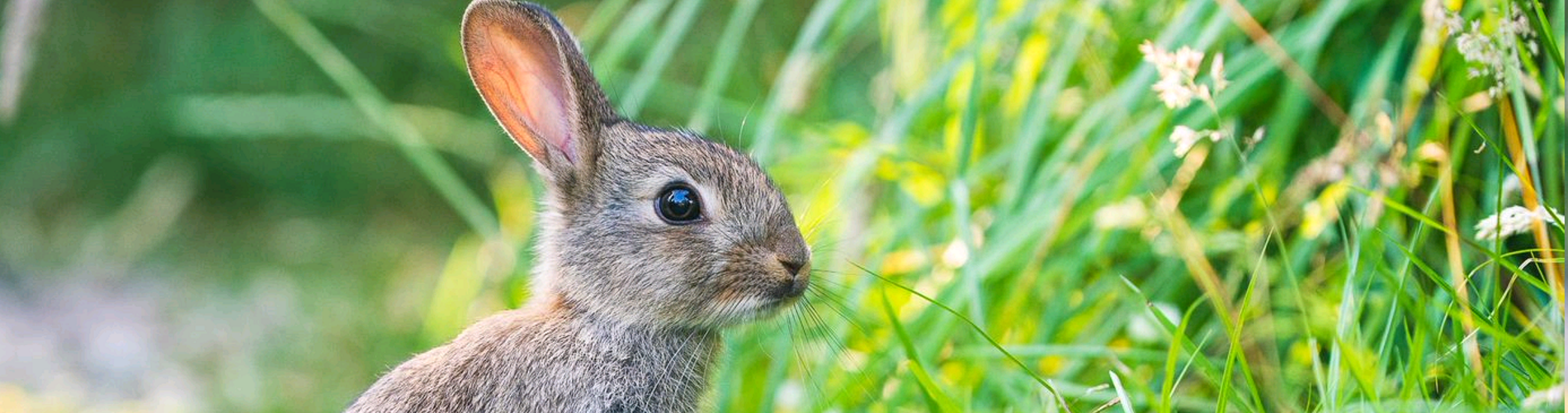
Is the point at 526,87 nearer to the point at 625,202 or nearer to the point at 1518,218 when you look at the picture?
the point at 625,202

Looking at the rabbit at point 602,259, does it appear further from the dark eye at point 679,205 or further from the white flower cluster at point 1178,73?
the white flower cluster at point 1178,73

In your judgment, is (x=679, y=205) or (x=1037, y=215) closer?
(x=679, y=205)

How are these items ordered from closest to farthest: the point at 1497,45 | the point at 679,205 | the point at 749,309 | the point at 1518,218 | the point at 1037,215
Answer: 1. the point at 1518,218
2. the point at 1497,45
3. the point at 749,309
4. the point at 679,205
5. the point at 1037,215

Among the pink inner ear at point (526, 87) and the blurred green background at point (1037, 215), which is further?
the pink inner ear at point (526, 87)

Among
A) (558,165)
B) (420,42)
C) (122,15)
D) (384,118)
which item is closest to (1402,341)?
(558,165)

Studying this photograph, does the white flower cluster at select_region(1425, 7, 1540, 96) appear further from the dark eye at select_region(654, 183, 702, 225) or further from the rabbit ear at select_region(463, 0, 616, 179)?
the rabbit ear at select_region(463, 0, 616, 179)

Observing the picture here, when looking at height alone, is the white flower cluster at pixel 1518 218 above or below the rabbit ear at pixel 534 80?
below

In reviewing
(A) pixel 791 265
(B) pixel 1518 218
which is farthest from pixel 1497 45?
(A) pixel 791 265

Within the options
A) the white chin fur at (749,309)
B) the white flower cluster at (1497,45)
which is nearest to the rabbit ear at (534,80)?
A: the white chin fur at (749,309)
